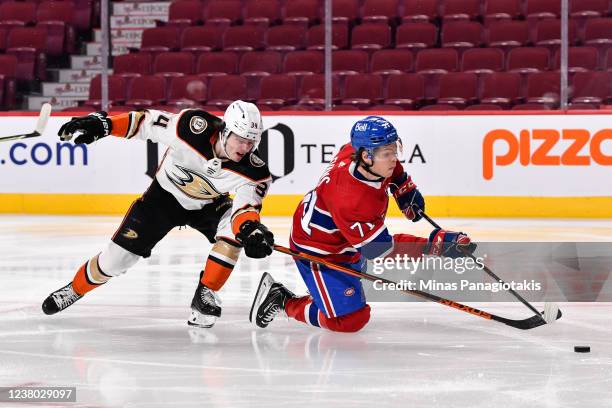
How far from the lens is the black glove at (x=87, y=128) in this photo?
4.45 m

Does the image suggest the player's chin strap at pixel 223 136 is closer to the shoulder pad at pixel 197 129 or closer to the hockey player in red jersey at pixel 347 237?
the shoulder pad at pixel 197 129

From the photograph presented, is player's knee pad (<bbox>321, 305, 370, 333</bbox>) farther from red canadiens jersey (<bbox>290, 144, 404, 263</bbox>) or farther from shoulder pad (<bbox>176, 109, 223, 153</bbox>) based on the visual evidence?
shoulder pad (<bbox>176, 109, 223, 153</bbox>)

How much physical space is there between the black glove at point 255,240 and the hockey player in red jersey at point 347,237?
28 centimetres

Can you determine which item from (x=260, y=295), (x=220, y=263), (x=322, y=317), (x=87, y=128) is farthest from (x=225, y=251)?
(x=87, y=128)

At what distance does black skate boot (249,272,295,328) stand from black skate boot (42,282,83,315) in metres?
0.81

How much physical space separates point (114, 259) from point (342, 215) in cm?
106

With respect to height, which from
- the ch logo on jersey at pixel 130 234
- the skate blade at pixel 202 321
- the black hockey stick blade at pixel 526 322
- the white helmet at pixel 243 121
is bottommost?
the skate blade at pixel 202 321

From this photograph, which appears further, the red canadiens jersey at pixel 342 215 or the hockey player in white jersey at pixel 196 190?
the hockey player in white jersey at pixel 196 190

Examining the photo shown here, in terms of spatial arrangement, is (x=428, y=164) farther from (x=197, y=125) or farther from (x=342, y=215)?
(x=342, y=215)

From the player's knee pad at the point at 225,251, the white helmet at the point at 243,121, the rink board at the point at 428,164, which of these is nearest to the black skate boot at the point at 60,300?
the player's knee pad at the point at 225,251

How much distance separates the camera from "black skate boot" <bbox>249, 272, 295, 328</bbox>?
4637mm

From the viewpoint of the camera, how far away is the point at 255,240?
14.0 ft

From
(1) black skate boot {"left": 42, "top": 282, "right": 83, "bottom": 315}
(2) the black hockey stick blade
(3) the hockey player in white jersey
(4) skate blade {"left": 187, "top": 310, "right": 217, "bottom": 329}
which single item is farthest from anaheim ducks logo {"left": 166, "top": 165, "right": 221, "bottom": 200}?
(2) the black hockey stick blade

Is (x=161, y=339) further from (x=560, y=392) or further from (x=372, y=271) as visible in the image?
(x=560, y=392)
